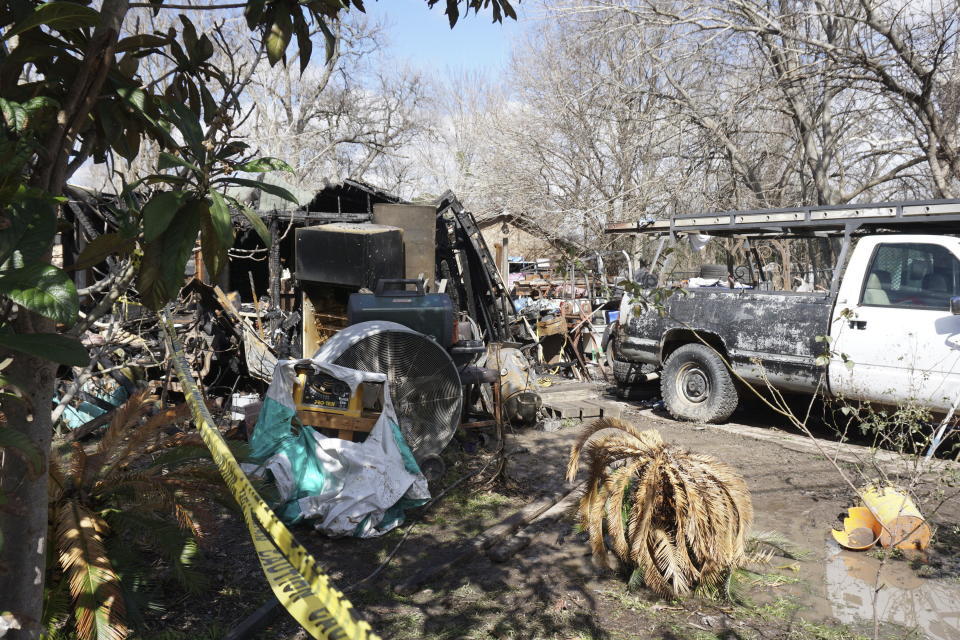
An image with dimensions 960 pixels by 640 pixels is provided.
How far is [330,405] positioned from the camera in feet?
17.8

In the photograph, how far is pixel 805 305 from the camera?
286 inches

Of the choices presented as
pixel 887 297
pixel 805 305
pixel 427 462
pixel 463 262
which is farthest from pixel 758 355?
pixel 463 262

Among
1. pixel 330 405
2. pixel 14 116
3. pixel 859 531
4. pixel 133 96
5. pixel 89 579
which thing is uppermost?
pixel 133 96

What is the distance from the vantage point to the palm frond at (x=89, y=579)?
3.11m

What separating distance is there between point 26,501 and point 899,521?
455 cm

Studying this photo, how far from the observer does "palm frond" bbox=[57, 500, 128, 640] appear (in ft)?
10.2

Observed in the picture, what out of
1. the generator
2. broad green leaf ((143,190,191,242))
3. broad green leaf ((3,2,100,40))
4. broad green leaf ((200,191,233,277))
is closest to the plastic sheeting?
the generator

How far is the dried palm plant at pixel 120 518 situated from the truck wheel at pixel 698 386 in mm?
5556

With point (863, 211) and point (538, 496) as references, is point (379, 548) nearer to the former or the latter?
point (538, 496)

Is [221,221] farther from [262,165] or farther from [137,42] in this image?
[137,42]

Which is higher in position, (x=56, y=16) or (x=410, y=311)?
(x=56, y=16)

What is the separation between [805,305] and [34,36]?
276 inches

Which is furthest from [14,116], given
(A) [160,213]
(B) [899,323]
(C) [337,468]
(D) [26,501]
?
(B) [899,323]

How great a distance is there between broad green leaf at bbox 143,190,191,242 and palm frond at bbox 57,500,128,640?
2300mm
